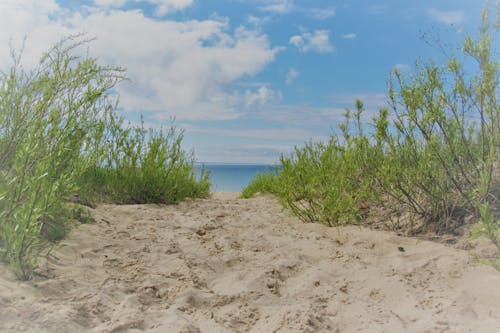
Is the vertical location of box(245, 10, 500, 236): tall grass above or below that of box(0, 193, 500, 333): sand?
above

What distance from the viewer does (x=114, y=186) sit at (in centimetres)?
569

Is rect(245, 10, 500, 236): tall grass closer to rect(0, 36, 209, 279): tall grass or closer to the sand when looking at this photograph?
the sand

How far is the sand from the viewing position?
221 centimetres

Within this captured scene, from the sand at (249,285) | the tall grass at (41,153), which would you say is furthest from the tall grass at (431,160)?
the tall grass at (41,153)

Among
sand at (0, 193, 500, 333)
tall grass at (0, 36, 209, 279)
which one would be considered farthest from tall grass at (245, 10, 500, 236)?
tall grass at (0, 36, 209, 279)

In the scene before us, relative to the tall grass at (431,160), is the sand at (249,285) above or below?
below

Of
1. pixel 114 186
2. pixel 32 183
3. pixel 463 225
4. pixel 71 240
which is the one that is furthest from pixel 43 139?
pixel 463 225

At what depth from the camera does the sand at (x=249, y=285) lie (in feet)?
7.25

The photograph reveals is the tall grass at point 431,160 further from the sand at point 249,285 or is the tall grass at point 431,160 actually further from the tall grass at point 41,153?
the tall grass at point 41,153

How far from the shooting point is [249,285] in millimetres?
2721

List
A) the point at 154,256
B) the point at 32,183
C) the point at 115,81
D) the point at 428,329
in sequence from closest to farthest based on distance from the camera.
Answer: the point at 428,329, the point at 32,183, the point at 154,256, the point at 115,81

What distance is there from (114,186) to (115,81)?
2430mm

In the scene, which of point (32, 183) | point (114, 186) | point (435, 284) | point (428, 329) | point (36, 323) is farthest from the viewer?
point (114, 186)

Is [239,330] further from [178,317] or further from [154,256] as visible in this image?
[154,256]
